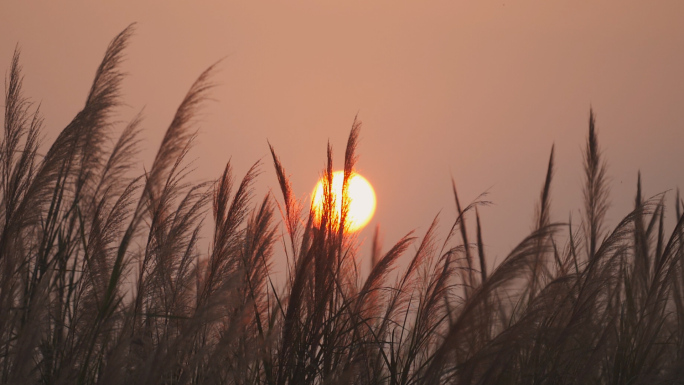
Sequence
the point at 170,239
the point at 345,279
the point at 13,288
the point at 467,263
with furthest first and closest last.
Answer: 1. the point at 467,263
2. the point at 345,279
3. the point at 170,239
4. the point at 13,288

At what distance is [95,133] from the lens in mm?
3133

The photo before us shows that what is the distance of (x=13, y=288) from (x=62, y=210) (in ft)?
1.59

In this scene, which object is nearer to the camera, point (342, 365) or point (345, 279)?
point (342, 365)

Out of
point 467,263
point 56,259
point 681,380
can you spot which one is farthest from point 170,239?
point 681,380

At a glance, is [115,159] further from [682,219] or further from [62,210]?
[682,219]

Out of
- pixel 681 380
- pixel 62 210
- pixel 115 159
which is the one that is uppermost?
pixel 115 159

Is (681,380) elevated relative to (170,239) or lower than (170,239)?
lower

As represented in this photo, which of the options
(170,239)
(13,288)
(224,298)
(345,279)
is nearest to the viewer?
(224,298)

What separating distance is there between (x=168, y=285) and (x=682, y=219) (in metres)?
1.99

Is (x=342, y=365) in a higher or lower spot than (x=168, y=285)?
lower

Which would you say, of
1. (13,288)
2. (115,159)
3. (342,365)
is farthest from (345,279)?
(13,288)

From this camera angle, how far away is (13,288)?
275 centimetres

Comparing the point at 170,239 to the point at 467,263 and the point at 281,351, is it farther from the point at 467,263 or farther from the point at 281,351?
the point at 467,263

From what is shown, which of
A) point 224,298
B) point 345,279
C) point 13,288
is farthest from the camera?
point 345,279
